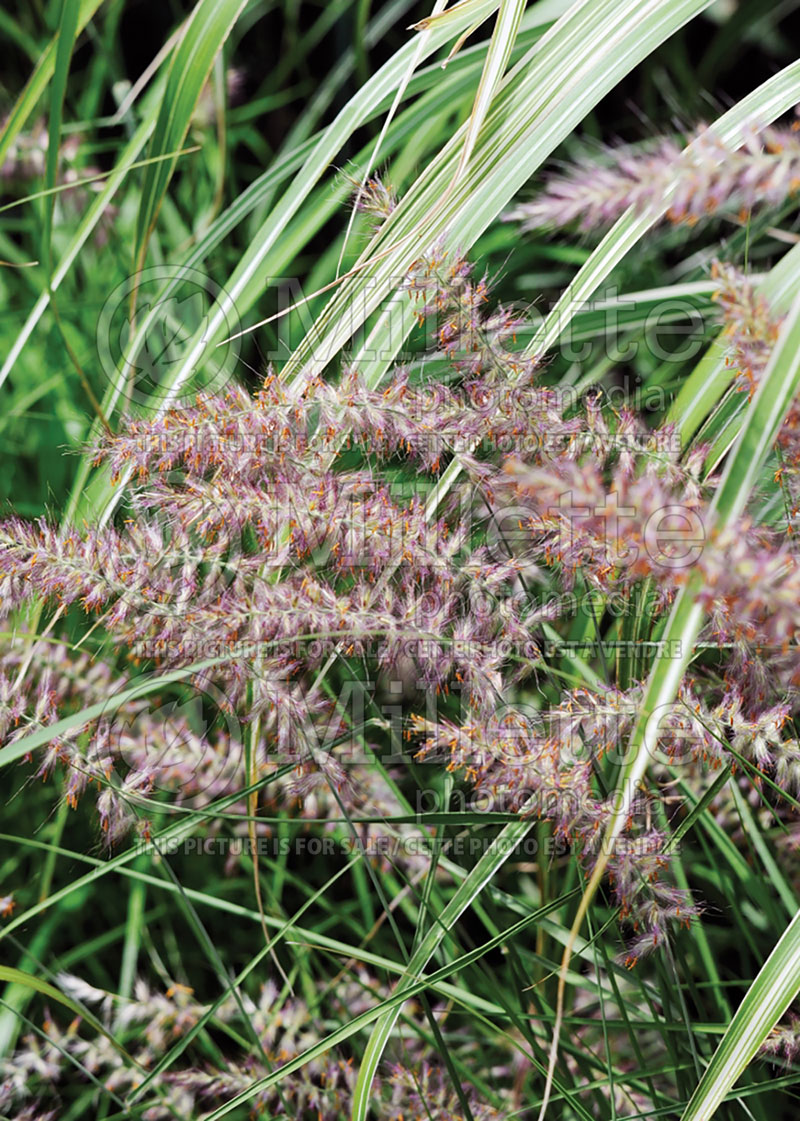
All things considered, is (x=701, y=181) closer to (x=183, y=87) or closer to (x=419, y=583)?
(x=419, y=583)

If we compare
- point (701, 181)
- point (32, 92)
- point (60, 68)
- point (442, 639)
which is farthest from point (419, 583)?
point (32, 92)

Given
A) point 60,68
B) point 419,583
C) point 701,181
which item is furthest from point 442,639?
point 60,68

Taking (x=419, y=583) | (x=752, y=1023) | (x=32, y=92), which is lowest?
(x=752, y=1023)

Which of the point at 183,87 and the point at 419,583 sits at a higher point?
the point at 183,87

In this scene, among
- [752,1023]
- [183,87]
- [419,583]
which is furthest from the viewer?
[183,87]

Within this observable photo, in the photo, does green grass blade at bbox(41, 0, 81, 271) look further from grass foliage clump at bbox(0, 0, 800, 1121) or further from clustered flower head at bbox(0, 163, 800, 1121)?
clustered flower head at bbox(0, 163, 800, 1121)

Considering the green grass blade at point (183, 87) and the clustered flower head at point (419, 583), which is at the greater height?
the green grass blade at point (183, 87)

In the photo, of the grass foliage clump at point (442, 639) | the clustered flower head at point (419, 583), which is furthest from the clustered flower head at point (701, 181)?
the clustered flower head at point (419, 583)

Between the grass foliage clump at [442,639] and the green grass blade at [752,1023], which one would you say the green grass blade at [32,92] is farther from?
the green grass blade at [752,1023]

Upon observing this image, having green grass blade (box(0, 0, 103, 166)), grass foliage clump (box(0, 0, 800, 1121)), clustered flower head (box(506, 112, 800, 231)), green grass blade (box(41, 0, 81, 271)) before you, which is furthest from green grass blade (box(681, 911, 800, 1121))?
green grass blade (box(0, 0, 103, 166))

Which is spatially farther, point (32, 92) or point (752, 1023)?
point (32, 92)

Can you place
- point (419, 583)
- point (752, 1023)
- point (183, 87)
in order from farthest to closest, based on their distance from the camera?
point (183, 87), point (419, 583), point (752, 1023)
